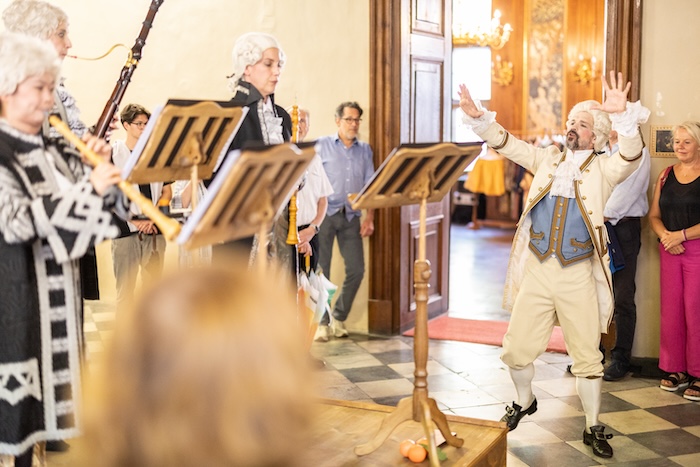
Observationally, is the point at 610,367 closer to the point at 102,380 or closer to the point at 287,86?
the point at 287,86

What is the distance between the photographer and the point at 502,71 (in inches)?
616

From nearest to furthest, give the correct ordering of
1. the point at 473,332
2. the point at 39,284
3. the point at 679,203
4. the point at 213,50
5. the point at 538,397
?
the point at 39,284 → the point at 538,397 → the point at 679,203 → the point at 473,332 → the point at 213,50

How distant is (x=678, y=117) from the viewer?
597cm

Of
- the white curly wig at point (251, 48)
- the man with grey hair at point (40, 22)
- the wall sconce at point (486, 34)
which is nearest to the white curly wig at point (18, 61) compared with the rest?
the man with grey hair at point (40, 22)

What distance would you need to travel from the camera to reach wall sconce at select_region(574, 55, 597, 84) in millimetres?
14461

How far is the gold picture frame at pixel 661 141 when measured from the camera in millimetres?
5965

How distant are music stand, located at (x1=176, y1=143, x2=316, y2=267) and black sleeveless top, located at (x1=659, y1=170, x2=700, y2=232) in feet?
10.8

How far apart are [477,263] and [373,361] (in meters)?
4.96

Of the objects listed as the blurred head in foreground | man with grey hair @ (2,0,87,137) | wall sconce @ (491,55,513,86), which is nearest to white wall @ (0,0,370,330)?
man with grey hair @ (2,0,87,137)

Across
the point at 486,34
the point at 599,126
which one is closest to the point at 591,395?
the point at 599,126

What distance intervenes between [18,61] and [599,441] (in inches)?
126

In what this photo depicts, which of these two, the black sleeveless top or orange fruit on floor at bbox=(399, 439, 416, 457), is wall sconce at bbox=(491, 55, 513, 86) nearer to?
the black sleeveless top

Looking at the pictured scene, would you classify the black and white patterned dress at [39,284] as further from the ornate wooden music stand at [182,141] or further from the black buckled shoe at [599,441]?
the black buckled shoe at [599,441]

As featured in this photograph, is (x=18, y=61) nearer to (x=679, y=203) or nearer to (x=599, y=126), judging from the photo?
(x=599, y=126)
